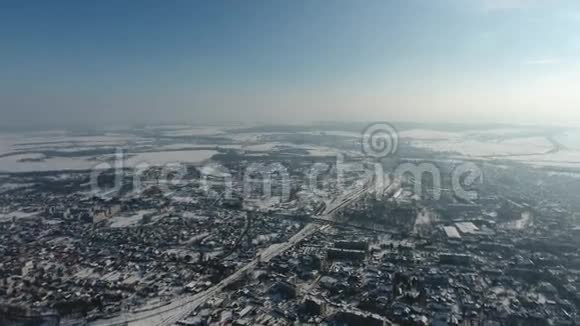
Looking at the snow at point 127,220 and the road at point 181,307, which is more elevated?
the snow at point 127,220

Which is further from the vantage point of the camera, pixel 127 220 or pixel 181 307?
pixel 127 220

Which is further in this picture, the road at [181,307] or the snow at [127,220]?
the snow at [127,220]

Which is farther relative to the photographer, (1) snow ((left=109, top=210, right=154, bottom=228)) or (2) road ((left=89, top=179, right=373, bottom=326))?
(1) snow ((left=109, top=210, right=154, bottom=228))

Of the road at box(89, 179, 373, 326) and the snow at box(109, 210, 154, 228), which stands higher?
the snow at box(109, 210, 154, 228)

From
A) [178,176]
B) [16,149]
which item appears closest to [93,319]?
[178,176]

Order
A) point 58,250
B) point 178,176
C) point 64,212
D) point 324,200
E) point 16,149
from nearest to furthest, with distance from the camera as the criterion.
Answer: point 58,250
point 64,212
point 324,200
point 178,176
point 16,149

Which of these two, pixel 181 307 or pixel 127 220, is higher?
pixel 127 220

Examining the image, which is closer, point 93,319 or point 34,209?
point 93,319

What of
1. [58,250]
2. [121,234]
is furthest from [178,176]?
[58,250]

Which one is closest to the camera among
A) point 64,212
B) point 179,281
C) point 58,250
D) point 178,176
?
point 179,281

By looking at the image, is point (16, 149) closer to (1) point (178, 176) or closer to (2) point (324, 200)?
(1) point (178, 176)
